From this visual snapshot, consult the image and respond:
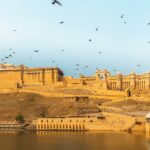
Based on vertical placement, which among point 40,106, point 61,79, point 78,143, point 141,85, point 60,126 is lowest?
point 60,126

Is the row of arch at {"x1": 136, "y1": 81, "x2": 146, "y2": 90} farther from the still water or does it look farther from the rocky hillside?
the still water

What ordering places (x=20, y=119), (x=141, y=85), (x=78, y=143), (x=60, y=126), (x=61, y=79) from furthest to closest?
(x=61, y=79)
(x=141, y=85)
(x=20, y=119)
(x=60, y=126)
(x=78, y=143)

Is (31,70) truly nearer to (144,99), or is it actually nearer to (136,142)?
(144,99)

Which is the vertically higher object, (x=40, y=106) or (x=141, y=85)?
(x=141, y=85)

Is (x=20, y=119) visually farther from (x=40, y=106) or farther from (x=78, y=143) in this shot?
(x=78, y=143)

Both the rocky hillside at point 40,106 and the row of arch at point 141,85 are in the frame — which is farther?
the row of arch at point 141,85

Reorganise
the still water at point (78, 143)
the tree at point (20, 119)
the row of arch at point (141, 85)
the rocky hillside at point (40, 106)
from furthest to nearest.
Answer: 1. the row of arch at point (141, 85)
2. the rocky hillside at point (40, 106)
3. the tree at point (20, 119)
4. the still water at point (78, 143)

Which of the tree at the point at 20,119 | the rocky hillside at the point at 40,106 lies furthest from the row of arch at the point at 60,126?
the rocky hillside at the point at 40,106

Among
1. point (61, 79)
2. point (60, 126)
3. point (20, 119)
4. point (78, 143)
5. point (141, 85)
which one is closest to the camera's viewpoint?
point (78, 143)

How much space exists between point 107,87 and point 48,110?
18502 mm

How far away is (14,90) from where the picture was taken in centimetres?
10206

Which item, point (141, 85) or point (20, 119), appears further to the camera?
point (141, 85)

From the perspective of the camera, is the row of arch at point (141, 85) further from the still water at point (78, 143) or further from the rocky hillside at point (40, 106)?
the still water at point (78, 143)

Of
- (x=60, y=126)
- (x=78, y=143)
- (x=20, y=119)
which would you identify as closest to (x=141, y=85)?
(x=60, y=126)
